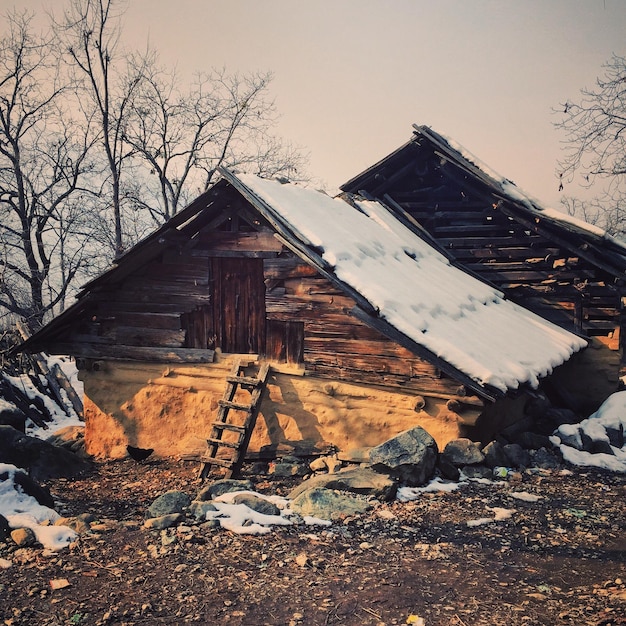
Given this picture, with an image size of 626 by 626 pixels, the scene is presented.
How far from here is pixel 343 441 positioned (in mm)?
8938

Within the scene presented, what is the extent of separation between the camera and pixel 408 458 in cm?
745

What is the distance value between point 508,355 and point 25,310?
1437 centimetres

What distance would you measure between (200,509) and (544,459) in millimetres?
5073

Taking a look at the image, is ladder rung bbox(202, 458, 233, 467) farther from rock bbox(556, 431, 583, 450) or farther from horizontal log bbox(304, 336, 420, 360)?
rock bbox(556, 431, 583, 450)

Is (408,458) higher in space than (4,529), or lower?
higher

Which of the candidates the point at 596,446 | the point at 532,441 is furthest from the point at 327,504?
the point at 596,446

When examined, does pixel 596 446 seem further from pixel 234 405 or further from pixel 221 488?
pixel 221 488

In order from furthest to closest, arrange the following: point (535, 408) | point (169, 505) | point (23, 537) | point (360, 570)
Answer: point (535, 408) → point (169, 505) → point (23, 537) → point (360, 570)

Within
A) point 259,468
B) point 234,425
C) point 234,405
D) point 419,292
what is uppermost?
point 419,292

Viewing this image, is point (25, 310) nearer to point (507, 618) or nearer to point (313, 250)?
point (313, 250)

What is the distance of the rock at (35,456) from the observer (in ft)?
29.6

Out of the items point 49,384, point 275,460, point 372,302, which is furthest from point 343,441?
point 49,384

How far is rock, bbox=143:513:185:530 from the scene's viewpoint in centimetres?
630

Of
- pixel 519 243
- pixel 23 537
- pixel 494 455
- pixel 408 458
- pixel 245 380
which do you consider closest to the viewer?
pixel 23 537
